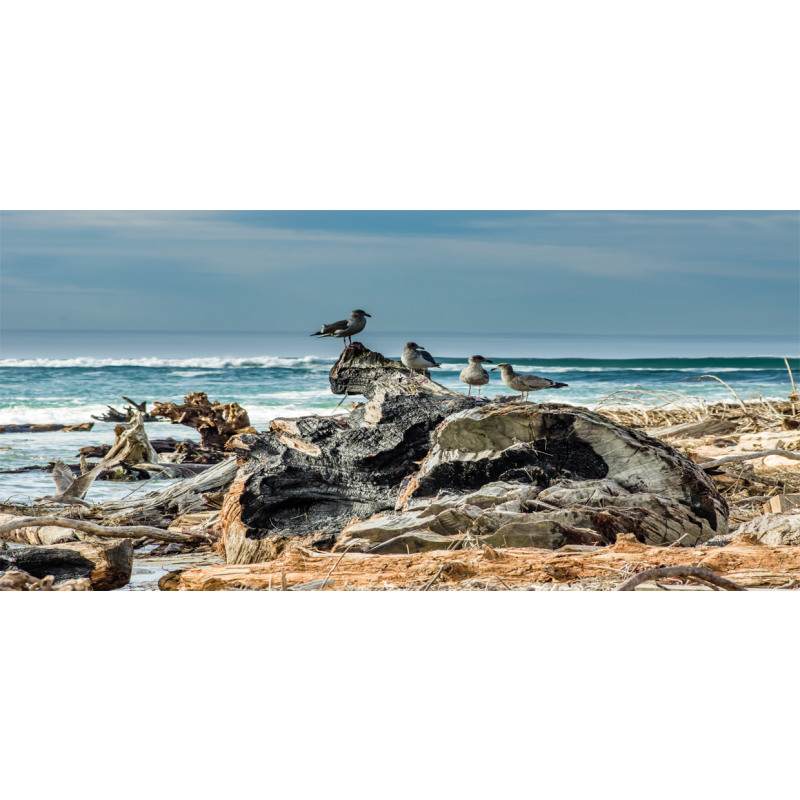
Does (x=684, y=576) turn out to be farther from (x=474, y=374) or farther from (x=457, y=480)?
(x=474, y=374)

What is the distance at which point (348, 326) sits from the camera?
412 centimetres

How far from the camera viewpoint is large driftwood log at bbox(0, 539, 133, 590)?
3273 millimetres

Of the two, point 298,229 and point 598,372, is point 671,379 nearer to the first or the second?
point 598,372

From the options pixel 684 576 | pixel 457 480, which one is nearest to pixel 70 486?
pixel 457 480

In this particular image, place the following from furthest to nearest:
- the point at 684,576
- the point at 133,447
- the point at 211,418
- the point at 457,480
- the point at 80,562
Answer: the point at 211,418 < the point at 133,447 < the point at 457,480 < the point at 80,562 < the point at 684,576

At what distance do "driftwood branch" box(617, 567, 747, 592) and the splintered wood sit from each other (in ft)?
0.38

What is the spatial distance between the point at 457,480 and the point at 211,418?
2941 millimetres

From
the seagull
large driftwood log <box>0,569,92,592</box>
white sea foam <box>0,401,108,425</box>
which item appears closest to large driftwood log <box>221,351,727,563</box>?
large driftwood log <box>0,569,92,592</box>

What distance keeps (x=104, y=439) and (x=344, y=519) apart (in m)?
3.14

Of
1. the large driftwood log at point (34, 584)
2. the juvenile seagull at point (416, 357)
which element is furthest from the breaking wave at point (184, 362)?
the large driftwood log at point (34, 584)

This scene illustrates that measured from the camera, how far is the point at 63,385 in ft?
20.1

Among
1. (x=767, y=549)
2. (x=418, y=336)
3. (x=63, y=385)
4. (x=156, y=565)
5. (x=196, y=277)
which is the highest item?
(x=196, y=277)

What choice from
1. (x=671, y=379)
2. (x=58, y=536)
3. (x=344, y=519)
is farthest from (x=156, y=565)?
(x=671, y=379)

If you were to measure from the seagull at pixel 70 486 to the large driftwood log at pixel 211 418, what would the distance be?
1.19 meters
